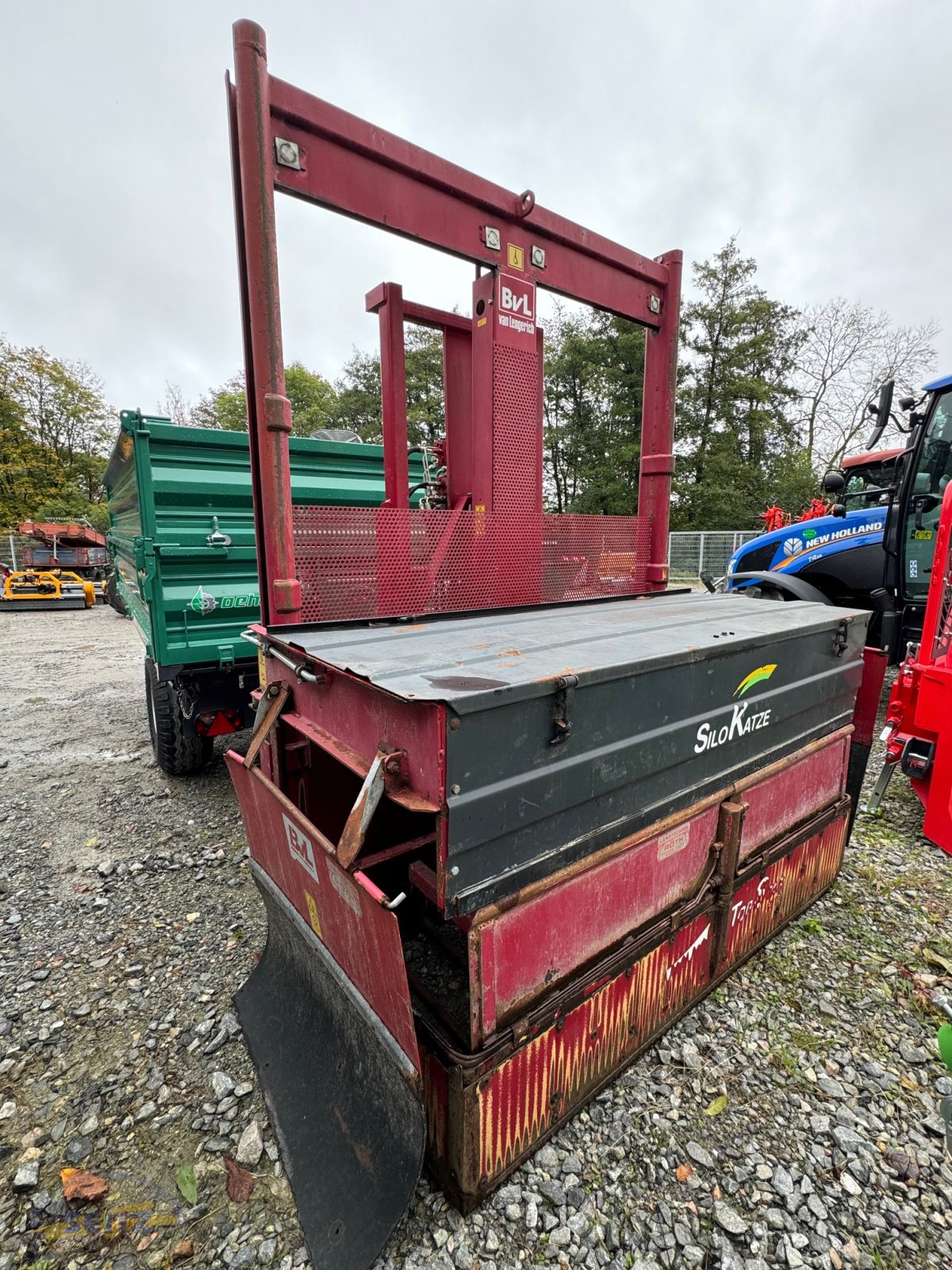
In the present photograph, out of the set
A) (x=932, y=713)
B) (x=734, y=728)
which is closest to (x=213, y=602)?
(x=734, y=728)

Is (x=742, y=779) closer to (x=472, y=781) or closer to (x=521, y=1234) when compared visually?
(x=472, y=781)

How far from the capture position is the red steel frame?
2.10 metres

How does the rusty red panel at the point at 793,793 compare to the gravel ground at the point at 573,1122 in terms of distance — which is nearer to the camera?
the gravel ground at the point at 573,1122

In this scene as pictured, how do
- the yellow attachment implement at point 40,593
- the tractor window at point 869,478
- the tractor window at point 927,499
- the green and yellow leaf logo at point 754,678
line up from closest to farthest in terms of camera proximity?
the green and yellow leaf logo at point 754,678 → the tractor window at point 927,499 → the tractor window at point 869,478 → the yellow attachment implement at point 40,593

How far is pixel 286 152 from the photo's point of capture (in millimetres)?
2172

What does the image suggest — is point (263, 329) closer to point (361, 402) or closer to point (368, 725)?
point (368, 725)

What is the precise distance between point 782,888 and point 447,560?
2.11m

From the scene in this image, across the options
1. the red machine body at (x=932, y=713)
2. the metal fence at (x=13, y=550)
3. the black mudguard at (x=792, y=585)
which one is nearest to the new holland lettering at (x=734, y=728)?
the red machine body at (x=932, y=713)

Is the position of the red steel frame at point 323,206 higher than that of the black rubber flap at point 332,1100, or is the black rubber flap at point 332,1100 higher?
the red steel frame at point 323,206

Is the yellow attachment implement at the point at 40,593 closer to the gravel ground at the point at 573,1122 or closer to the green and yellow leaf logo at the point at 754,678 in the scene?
the gravel ground at the point at 573,1122

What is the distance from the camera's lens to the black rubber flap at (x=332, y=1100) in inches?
57.0

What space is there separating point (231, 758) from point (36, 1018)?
4.53 ft

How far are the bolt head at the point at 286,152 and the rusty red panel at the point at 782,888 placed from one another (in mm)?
3268

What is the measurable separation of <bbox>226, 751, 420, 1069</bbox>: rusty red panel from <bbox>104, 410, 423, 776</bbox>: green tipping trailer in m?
2.10
